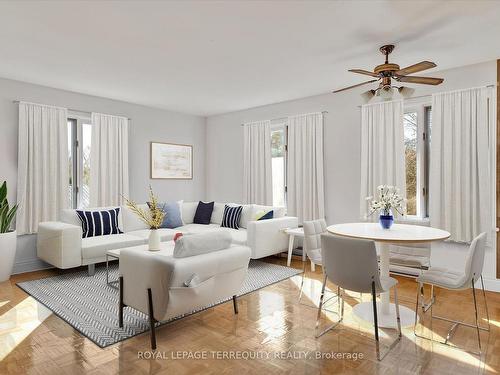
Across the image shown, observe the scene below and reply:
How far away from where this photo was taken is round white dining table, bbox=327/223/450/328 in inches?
106

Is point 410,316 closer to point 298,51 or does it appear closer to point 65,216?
point 298,51

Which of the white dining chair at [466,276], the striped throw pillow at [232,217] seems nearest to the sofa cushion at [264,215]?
the striped throw pillow at [232,217]

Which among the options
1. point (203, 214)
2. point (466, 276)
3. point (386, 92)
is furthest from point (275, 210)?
point (466, 276)

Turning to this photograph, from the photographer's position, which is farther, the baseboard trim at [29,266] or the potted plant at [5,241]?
the baseboard trim at [29,266]

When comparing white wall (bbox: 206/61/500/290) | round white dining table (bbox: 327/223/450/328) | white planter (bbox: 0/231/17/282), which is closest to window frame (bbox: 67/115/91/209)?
white planter (bbox: 0/231/17/282)

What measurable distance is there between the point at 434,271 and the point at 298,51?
244 centimetres

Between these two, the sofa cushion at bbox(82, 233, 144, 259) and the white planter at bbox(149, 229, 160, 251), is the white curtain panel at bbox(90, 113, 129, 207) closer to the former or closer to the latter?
the sofa cushion at bbox(82, 233, 144, 259)

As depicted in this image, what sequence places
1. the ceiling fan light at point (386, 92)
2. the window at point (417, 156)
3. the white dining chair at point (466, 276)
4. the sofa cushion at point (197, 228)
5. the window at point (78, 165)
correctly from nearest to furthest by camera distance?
the white dining chair at point (466, 276) < the ceiling fan light at point (386, 92) < the window at point (417, 156) < the window at point (78, 165) < the sofa cushion at point (197, 228)

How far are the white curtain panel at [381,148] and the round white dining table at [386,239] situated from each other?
4.37 ft

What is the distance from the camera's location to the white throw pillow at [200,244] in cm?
255

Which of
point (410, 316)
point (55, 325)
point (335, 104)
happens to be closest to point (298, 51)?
point (335, 104)

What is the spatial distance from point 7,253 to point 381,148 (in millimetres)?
4862

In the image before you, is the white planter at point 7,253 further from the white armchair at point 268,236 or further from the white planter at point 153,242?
the white armchair at point 268,236

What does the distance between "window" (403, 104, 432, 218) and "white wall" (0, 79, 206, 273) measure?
3971 millimetres
